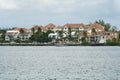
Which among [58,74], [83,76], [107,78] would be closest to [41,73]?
[58,74]

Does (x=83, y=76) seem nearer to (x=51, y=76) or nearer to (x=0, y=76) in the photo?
(x=51, y=76)

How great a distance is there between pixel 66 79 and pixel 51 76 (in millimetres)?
3345

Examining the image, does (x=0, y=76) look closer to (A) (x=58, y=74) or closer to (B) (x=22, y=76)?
(B) (x=22, y=76)

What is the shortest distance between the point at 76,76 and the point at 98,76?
2402 millimetres

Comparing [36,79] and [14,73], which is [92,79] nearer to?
[36,79]

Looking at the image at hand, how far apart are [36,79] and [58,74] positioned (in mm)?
5796

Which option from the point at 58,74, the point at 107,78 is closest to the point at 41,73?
the point at 58,74

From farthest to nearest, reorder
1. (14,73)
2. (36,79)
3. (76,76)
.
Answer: (14,73), (76,76), (36,79)

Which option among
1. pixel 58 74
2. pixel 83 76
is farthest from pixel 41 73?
pixel 83 76

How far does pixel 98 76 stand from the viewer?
50719 millimetres

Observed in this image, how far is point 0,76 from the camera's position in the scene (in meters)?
50.0

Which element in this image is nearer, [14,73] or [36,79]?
[36,79]

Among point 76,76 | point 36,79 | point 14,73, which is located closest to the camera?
point 36,79

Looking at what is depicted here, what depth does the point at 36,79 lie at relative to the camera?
156 feet
